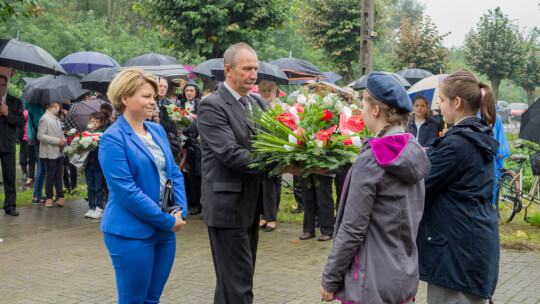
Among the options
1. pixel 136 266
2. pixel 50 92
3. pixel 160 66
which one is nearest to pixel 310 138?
pixel 136 266

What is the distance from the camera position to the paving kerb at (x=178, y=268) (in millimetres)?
5848

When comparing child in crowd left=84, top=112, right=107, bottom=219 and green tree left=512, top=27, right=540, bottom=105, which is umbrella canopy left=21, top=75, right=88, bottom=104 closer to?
child in crowd left=84, top=112, right=107, bottom=219

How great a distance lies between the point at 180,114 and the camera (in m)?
9.55

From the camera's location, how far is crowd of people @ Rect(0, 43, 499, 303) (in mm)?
2922

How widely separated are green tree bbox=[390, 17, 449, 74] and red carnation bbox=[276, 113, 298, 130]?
2646cm

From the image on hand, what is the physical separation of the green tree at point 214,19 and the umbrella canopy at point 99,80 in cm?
373

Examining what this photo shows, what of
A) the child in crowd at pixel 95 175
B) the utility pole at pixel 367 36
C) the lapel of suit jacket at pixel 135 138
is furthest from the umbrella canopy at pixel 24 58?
the utility pole at pixel 367 36

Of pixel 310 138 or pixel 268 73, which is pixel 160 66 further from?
pixel 310 138

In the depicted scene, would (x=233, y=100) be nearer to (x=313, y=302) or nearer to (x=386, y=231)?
(x=386, y=231)

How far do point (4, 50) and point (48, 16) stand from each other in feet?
70.3

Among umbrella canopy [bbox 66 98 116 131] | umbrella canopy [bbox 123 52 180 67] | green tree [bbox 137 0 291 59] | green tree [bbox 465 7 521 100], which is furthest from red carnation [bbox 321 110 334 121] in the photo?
green tree [bbox 465 7 521 100]

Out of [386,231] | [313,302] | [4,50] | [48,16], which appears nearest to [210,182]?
[386,231]

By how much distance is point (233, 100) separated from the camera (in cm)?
430

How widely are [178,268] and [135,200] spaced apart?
341cm
